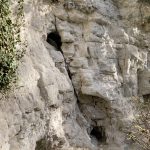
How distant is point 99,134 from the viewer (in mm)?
15094

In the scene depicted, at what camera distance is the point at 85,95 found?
1456 centimetres

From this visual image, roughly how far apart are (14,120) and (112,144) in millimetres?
6139

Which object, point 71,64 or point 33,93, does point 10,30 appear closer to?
point 33,93

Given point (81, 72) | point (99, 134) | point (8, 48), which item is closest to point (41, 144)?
point (8, 48)

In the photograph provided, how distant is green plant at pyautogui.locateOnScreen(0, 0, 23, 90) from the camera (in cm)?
984

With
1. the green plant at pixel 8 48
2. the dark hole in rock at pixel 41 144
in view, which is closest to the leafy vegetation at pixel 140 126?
the dark hole in rock at pixel 41 144

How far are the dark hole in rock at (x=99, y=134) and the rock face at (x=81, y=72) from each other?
42 mm

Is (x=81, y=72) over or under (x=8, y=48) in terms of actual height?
under

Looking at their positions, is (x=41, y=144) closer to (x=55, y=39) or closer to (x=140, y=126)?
(x=140, y=126)

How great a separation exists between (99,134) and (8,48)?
6.61 m

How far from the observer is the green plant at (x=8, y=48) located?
9.84 meters

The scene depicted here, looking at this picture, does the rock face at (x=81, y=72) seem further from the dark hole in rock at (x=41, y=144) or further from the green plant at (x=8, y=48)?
the green plant at (x=8, y=48)

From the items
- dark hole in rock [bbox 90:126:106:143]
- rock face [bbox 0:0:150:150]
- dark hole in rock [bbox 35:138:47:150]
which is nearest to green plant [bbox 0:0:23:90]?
rock face [bbox 0:0:150:150]

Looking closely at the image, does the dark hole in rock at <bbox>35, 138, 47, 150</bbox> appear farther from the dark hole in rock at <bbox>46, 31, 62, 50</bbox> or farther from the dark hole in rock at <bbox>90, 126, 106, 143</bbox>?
the dark hole in rock at <bbox>46, 31, 62, 50</bbox>
